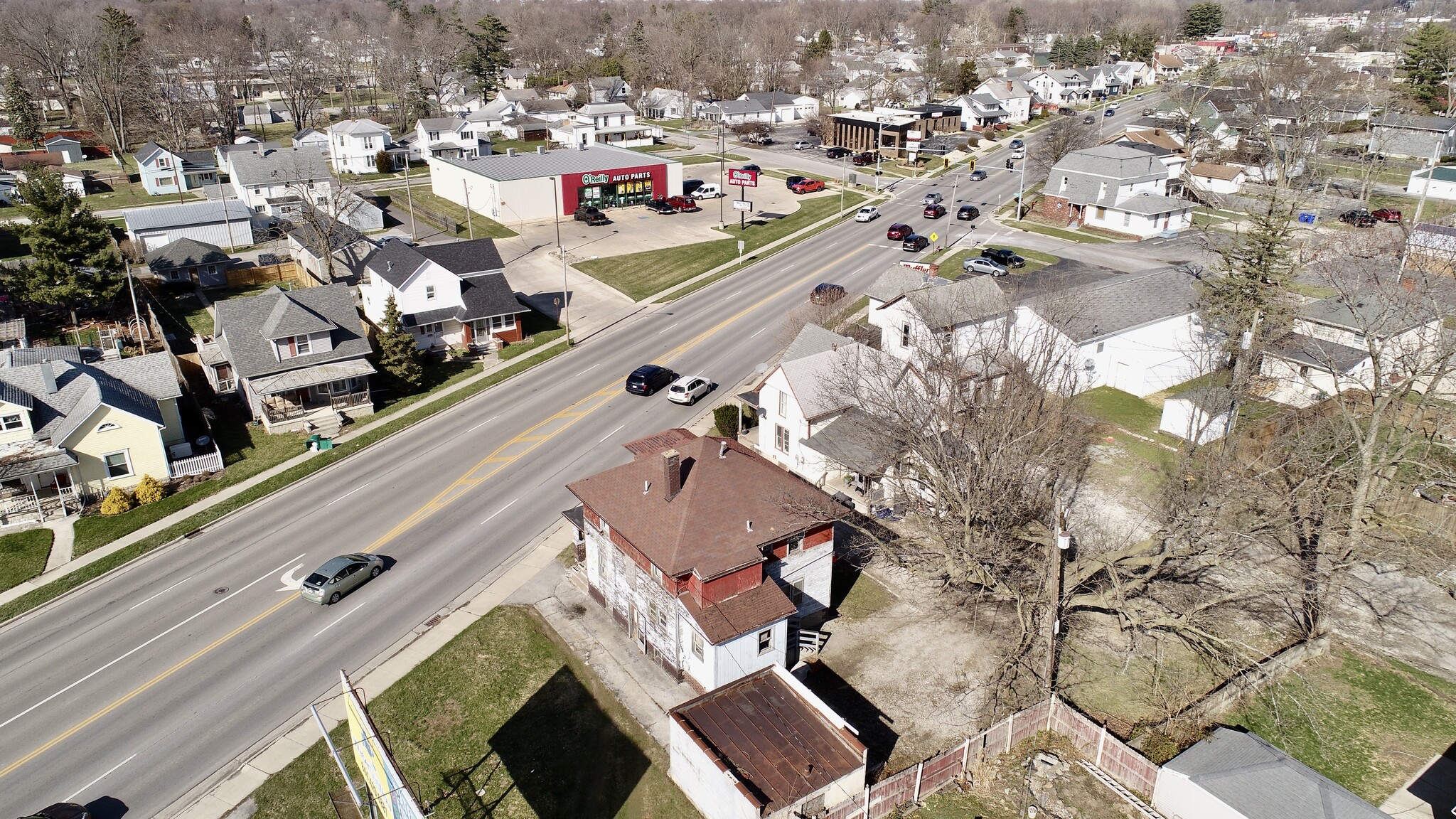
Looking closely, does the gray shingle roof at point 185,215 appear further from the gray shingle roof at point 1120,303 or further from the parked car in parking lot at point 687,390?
the gray shingle roof at point 1120,303

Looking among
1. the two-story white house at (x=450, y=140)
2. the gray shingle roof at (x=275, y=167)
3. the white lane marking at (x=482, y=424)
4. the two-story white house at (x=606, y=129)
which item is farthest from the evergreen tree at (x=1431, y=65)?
the gray shingle roof at (x=275, y=167)

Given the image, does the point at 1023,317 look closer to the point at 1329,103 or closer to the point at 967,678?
the point at 967,678

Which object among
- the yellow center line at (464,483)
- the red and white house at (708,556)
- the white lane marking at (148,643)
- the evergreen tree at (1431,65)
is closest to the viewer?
the red and white house at (708,556)

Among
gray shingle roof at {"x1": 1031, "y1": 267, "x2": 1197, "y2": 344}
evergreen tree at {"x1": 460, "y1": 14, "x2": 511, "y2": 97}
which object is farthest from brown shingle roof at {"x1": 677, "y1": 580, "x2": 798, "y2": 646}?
evergreen tree at {"x1": 460, "y1": 14, "x2": 511, "y2": 97}

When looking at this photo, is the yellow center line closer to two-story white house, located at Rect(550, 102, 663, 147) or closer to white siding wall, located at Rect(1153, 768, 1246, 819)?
white siding wall, located at Rect(1153, 768, 1246, 819)

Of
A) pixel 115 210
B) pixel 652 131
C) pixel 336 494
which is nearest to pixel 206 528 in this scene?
pixel 336 494

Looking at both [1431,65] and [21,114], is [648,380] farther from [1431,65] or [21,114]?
[1431,65]
